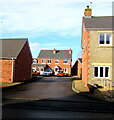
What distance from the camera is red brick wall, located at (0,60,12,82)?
872 inches

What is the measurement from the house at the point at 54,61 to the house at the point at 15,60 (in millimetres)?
23766

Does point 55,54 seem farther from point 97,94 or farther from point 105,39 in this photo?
point 97,94

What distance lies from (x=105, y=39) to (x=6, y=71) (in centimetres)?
1360

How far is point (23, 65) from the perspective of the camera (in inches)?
1025

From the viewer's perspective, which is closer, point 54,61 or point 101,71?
point 101,71

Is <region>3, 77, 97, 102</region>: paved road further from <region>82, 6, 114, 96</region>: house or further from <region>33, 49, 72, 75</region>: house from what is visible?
<region>33, 49, 72, 75</region>: house

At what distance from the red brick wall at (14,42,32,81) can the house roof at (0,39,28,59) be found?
2.23 feet

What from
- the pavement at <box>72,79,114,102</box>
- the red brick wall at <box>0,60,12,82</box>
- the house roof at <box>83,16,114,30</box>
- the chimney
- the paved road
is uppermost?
the chimney

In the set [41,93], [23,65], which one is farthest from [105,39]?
[23,65]

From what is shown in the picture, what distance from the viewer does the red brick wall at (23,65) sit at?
77.4ft

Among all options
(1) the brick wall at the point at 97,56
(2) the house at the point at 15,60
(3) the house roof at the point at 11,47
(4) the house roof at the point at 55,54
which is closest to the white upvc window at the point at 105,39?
(1) the brick wall at the point at 97,56

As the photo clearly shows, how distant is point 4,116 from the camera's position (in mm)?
7250

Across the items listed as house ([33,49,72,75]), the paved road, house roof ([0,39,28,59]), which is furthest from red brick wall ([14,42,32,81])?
house ([33,49,72,75])

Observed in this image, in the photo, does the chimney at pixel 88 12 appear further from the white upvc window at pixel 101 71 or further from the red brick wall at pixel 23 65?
the red brick wall at pixel 23 65
